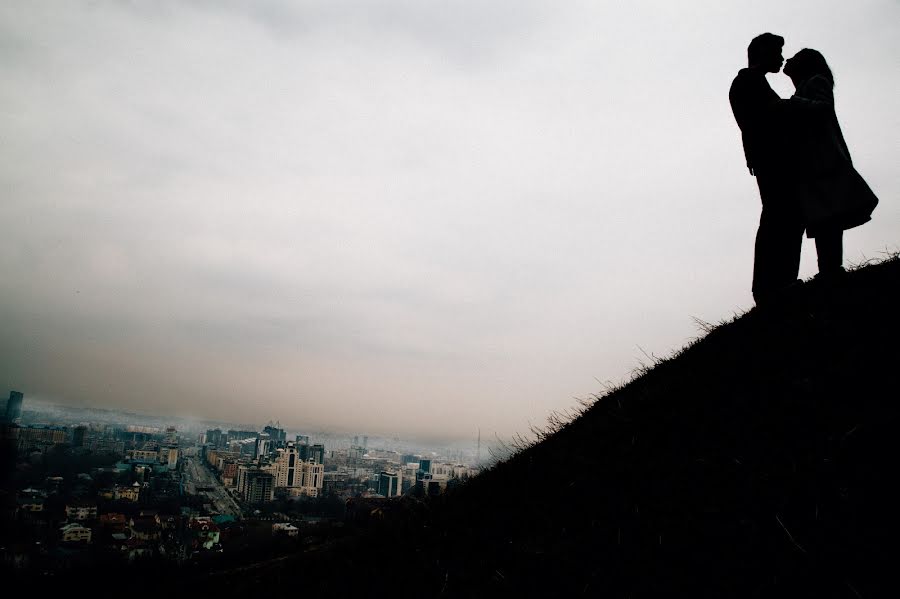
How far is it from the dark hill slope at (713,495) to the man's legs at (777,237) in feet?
1.14

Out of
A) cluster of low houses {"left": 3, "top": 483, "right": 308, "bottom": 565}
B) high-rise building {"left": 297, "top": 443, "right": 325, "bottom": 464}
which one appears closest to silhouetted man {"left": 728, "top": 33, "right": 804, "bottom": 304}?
cluster of low houses {"left": 3, "top": 483, "right": 308, "bottom": 565}

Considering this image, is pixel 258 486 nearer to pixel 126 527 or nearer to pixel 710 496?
pixel 126 527

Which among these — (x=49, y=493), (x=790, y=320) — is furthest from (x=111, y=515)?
(x=790, y=320)

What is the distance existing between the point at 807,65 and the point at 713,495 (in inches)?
220

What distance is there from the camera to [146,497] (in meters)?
18.1

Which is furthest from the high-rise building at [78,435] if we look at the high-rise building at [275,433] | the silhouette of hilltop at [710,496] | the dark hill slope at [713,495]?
the high-rise building at [275,433]

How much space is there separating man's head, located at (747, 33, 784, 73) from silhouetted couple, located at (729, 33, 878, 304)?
0.01 m

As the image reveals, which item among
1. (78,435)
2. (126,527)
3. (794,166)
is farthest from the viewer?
(78,435)

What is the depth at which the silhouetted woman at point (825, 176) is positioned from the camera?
16.6ft

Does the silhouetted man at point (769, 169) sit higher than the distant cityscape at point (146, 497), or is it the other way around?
the silhouetted man at point (769, 169)

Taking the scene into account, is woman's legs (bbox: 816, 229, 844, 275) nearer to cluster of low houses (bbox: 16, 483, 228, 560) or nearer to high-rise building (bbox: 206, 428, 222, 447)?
cluster of low houses (bbox: 16, 483, 228, 560)

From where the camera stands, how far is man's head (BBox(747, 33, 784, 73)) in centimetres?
570

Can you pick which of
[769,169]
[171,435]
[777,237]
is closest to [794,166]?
[769,169]

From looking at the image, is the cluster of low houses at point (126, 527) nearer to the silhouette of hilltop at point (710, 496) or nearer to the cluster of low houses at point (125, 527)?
the cluster of low houses at point (125, 527)
